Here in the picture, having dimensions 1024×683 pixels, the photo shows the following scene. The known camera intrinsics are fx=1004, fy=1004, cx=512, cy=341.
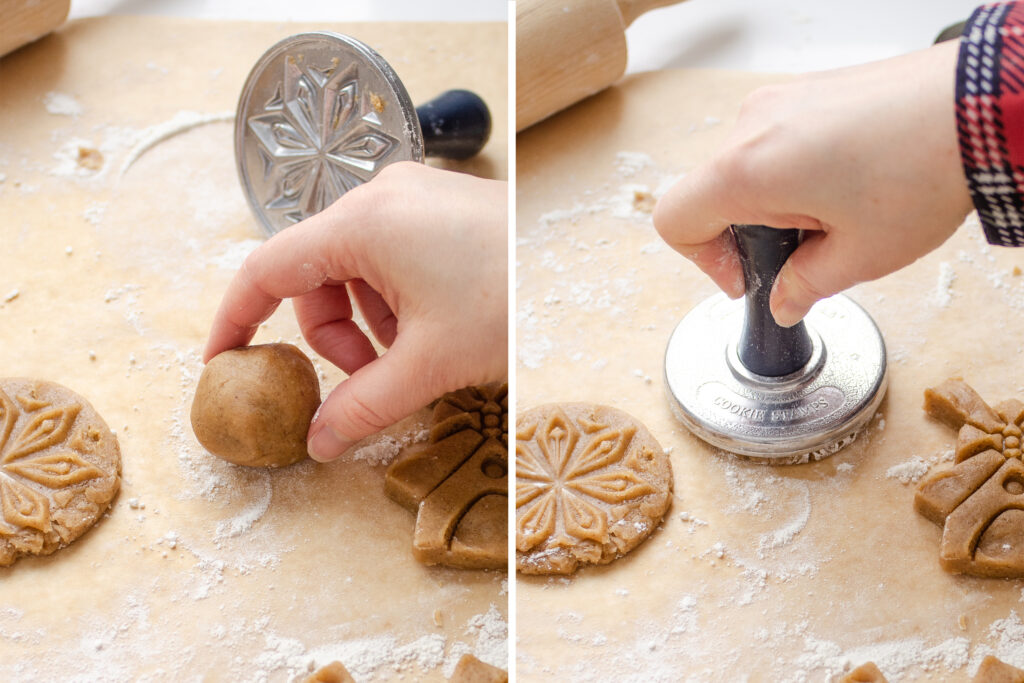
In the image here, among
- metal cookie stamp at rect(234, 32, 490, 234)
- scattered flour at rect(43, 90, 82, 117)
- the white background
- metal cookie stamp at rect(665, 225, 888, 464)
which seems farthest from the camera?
the white background

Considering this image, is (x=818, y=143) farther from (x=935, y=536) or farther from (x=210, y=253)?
(x=210, y=253)

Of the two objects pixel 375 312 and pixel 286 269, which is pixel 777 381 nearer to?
pixel 375 312

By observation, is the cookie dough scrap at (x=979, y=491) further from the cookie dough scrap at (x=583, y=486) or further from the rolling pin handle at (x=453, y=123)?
the rolling pin handle at (x=453, y=123)

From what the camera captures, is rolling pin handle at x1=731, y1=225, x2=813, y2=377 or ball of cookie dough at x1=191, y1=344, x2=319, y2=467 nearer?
rolling pin handle at x1=731, y1=225, x2=813, y2=377

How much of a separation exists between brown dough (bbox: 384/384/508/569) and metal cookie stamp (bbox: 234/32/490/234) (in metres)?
0.48

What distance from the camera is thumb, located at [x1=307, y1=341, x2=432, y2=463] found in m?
1.56

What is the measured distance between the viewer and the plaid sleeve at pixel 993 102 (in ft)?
3.90

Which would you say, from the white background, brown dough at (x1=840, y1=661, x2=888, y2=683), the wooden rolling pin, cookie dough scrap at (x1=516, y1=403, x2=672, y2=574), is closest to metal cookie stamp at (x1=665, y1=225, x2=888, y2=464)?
cookie dough scrap at (x1=516, y1=403, x2=672, y2=574)

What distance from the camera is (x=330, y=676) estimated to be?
1.53m

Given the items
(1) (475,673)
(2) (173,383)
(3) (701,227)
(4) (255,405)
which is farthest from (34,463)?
(3) (701,227)

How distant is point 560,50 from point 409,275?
962 millimetres

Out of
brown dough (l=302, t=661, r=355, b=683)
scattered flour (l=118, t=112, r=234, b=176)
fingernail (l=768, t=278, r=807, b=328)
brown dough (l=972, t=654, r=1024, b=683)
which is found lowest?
brown dough (l=302, t=661, r=355, b=683)

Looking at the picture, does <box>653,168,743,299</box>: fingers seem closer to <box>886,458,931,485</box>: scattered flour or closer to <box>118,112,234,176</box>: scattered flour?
<box>886,458,931,485</box>: scattered flour

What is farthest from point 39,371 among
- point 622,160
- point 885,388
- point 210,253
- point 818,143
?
point 885,388
